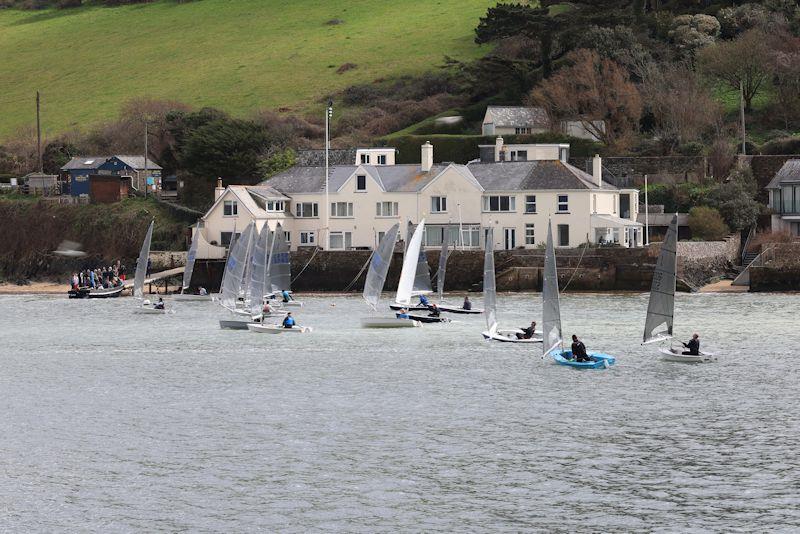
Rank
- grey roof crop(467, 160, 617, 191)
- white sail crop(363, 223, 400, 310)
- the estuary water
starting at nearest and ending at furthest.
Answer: the estuary water, white sail crop(363, 223, 400, 310), grey roof crop(467, 160, 617, 191)

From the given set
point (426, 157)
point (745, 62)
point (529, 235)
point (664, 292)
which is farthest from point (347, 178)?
point (664, 292)

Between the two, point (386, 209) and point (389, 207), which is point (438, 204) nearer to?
point (389, 207)

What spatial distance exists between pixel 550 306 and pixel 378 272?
60.4ft

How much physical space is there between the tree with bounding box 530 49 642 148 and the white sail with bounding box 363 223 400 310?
165 feet

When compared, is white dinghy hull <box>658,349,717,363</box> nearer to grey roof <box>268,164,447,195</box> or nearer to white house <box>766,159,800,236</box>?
grey roof <box>268,164,447,195</box>

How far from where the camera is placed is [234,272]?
79.8 metres

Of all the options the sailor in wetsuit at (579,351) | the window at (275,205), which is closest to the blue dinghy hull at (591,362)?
the sailor in wetsuit at (579,351)

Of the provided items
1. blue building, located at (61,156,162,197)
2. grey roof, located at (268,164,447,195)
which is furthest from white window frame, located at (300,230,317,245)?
blue building, located at (61,156,162,197)

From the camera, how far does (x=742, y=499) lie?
33062 millimetres

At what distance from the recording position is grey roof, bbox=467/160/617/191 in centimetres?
10088

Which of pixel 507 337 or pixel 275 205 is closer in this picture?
pixel 507 337

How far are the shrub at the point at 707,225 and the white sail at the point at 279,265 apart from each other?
32463 mm

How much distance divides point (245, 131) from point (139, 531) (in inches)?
3794

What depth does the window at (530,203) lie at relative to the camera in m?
101
